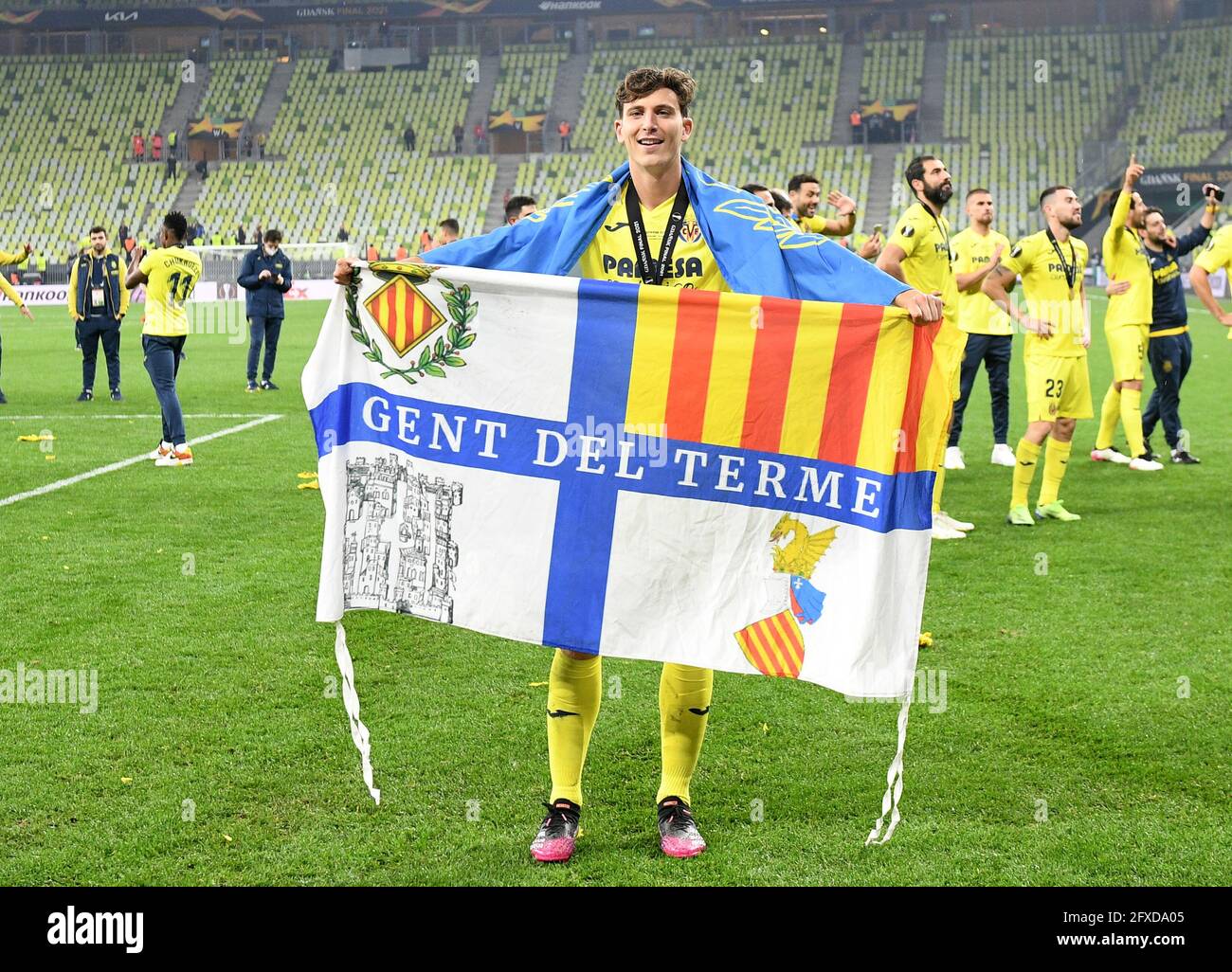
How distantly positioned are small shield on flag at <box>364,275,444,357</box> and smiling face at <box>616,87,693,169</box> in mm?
772

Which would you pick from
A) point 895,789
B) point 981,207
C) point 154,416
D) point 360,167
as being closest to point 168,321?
point 154,416

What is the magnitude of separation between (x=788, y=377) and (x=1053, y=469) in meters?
5.64

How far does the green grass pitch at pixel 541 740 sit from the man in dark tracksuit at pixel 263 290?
8.62m

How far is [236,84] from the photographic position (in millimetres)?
Result: 55438

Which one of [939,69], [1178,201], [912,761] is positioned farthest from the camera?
[939,69]

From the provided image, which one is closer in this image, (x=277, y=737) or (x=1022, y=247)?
(x=277, y=737)

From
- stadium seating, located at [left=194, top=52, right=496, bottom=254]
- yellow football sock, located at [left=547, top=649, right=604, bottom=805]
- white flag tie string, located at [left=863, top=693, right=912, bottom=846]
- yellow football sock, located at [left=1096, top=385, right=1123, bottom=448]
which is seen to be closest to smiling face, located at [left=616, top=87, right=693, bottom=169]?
yellow football sock, located at [left=547, top=649, right=604, bottom=805]

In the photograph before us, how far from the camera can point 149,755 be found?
15.3ft

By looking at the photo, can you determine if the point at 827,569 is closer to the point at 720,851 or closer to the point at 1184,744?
the point at 720,851

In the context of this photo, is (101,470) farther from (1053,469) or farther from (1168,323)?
(1168,323)

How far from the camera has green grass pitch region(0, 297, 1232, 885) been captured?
3830 millimetres

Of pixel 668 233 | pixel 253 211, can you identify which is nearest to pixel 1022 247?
pixel 668 233

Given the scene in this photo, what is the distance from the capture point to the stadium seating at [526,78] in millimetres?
53594
